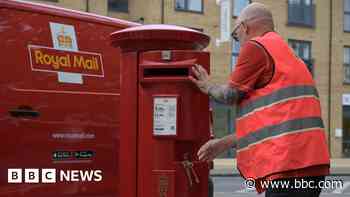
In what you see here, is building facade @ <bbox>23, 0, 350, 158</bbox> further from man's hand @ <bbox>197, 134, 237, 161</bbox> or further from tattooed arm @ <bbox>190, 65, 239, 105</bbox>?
man's hand @ <bbox>197, 134, 237, 161</bbox>

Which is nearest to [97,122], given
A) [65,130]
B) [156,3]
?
[65,130]

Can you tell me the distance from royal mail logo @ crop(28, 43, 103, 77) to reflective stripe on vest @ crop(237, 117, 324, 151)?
2.34 m

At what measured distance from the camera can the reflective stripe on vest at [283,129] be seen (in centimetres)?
360

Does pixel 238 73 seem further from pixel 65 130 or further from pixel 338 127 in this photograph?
pixel 338 127

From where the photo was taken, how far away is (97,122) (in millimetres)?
5746

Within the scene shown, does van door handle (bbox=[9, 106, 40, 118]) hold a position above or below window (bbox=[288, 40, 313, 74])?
below

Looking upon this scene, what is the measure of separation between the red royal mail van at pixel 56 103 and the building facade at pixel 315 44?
948 inches

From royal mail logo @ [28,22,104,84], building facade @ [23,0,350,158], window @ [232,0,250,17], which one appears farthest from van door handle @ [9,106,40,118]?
window @ [232,0,250,17]

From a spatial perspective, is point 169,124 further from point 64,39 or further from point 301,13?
point 301,13

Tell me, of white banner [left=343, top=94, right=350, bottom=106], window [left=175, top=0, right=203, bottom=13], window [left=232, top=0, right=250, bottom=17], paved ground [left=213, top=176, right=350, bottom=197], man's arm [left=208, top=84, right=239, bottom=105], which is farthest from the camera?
white banner [left=343, top=94, right=350, bottom=106]

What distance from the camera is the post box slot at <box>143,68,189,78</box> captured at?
4.55 m

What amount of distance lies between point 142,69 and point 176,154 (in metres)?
0.63

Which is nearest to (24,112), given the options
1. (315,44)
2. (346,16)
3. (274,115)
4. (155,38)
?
(155,38)

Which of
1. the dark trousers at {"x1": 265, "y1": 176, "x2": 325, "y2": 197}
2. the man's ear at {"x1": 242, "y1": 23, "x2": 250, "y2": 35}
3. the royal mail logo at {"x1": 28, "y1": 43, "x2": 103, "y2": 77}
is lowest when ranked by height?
the dark trousers at {"x1": 265, "y1": 176, "x2": 325, "y2": 197}
